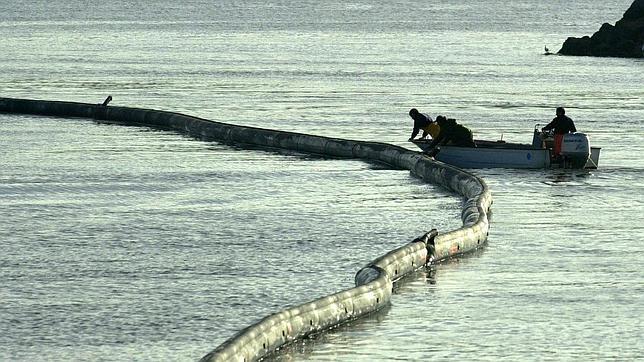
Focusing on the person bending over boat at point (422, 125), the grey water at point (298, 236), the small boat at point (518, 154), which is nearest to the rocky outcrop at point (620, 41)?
the grey water at point (298, 236)

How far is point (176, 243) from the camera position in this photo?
2544 cm

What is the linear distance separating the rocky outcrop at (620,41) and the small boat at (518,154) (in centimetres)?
6847

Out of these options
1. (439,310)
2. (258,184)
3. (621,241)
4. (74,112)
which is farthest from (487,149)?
(74,112)

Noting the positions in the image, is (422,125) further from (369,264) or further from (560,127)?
(369,264)

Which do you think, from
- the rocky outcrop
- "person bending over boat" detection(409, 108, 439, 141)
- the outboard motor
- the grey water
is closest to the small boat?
the outboard motor

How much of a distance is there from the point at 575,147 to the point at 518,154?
4.37ft

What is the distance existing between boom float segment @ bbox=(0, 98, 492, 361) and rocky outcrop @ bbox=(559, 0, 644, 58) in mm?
61728

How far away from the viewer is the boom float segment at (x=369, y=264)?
16750mm

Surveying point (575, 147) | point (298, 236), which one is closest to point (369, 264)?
point (298, 236)

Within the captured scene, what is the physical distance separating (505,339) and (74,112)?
115ft

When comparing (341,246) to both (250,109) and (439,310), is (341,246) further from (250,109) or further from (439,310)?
(250,109)

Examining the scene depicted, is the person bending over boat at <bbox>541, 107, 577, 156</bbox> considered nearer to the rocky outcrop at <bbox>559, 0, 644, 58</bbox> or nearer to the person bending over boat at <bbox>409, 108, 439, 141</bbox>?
the person bending over boat at <bbox>409, 108, 439, 141</bbox>

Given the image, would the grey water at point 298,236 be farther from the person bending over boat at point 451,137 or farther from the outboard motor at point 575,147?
the person bending over boat at point 451,137

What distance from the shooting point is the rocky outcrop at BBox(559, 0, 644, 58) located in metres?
105
